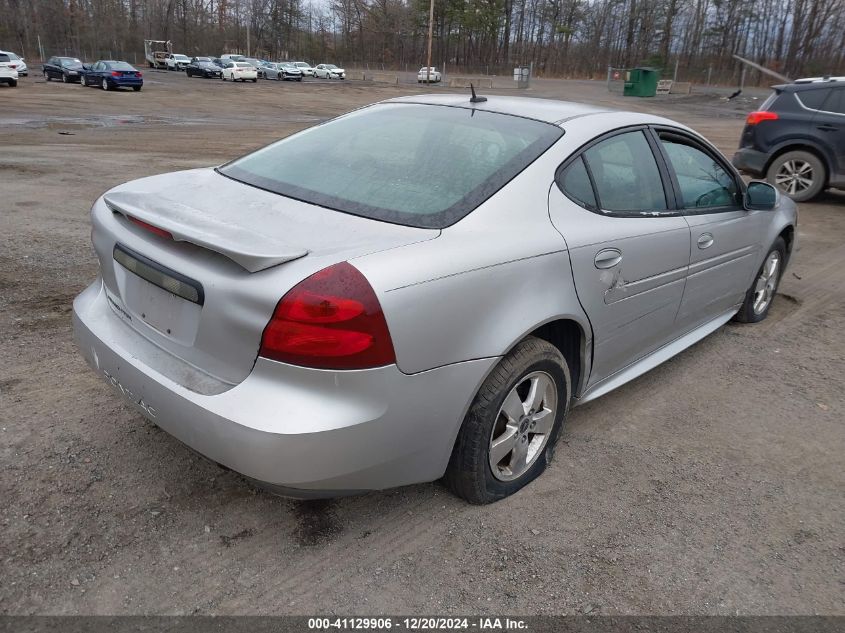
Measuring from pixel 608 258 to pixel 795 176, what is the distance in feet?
28.3

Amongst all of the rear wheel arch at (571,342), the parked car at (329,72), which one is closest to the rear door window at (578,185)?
the rear wheel arch at (571,342)

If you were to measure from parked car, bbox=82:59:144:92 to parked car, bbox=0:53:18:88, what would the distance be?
350cm

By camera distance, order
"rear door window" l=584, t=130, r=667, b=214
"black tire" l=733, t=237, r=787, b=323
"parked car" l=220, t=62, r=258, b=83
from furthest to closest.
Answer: "parked car" l=220, t=62, r=258, b=83
"black tire" l=733, t=237, r=787, b=323
"rear door window" l=584, t=130, r=667, b=214

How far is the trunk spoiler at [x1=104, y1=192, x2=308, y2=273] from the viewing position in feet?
6.98

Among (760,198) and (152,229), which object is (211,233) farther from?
(760,198)

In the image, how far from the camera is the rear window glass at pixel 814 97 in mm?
9531

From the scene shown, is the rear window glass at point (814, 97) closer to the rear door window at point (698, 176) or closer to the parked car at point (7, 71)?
the rear door window at point (698, 176)

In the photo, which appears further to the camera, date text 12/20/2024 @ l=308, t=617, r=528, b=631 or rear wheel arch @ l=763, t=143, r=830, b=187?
rear wheel arch @ l=763, t=143, r=830, b=187

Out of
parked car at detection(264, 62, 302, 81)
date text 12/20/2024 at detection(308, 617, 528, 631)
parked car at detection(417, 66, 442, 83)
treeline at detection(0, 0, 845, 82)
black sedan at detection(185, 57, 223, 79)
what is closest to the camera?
date text 12/20/2024 at detection(308, 617, 528, 631)

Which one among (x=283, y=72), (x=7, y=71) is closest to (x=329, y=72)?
(x=283, y=72)

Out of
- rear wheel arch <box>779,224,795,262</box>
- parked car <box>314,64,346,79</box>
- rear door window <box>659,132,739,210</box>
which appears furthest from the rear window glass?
parked car <box>314,64,346,79</box>

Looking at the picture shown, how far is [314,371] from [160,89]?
37474 millimetres

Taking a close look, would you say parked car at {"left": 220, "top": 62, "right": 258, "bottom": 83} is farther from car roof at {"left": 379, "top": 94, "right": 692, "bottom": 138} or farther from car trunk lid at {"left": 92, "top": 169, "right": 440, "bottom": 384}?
car trunk lid at {"left": 92, "top": 169, "right": 440, "bottom": 384}

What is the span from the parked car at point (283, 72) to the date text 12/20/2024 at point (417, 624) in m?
54.5
